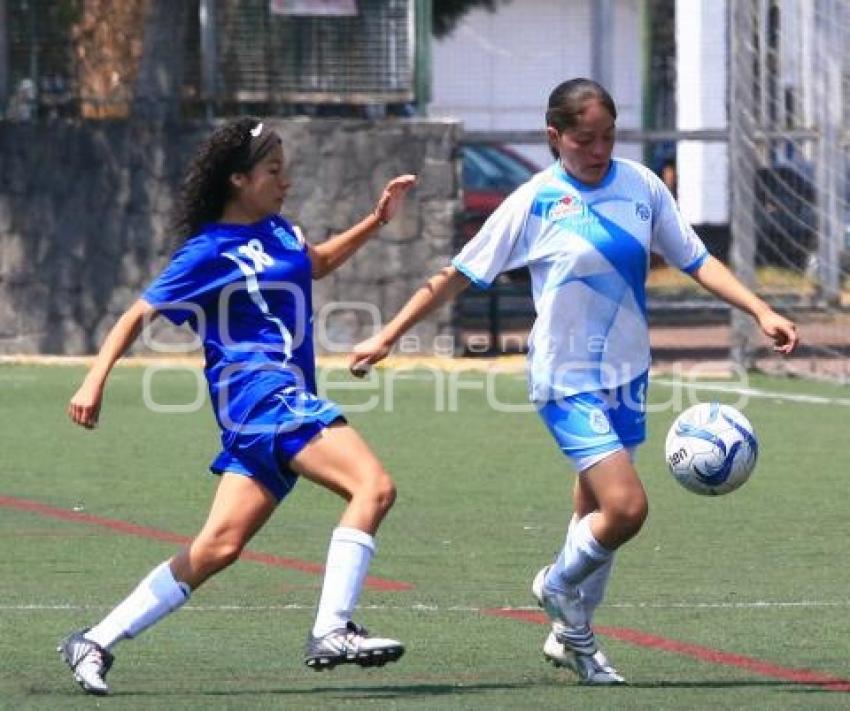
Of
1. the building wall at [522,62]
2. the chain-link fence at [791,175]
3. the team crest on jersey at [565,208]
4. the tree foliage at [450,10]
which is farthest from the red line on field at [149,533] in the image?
Answer: the tree foliage at [450,10]

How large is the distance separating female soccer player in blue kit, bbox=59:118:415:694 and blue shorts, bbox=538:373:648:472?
598mm

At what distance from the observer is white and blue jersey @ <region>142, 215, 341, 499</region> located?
729 cm

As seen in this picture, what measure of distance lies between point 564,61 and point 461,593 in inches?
613

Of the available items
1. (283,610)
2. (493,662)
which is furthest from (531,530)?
(493,662)

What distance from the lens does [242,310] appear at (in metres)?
7.38

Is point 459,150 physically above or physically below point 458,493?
above

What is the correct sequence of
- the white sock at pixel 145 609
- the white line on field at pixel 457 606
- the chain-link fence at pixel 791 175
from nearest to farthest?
the white sock at pixel 145 609 < the white line on field at pixel 457 606 < the chain-link fence at pixel 791 175

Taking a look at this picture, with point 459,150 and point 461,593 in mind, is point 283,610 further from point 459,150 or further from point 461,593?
point 459,150

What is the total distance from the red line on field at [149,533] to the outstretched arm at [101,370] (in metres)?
2.35

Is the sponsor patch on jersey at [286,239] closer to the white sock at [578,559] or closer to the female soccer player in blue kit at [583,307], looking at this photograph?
the female soccer player in blue kit at [583,307]

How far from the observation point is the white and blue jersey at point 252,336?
729 centimetres

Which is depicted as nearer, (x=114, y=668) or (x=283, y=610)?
(x=114, y=668)

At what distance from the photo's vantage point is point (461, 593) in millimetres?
9266

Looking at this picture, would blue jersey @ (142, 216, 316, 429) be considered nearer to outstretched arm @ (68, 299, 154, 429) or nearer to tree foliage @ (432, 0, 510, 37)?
outstretched arm @ (68, 299, 154, 429)
